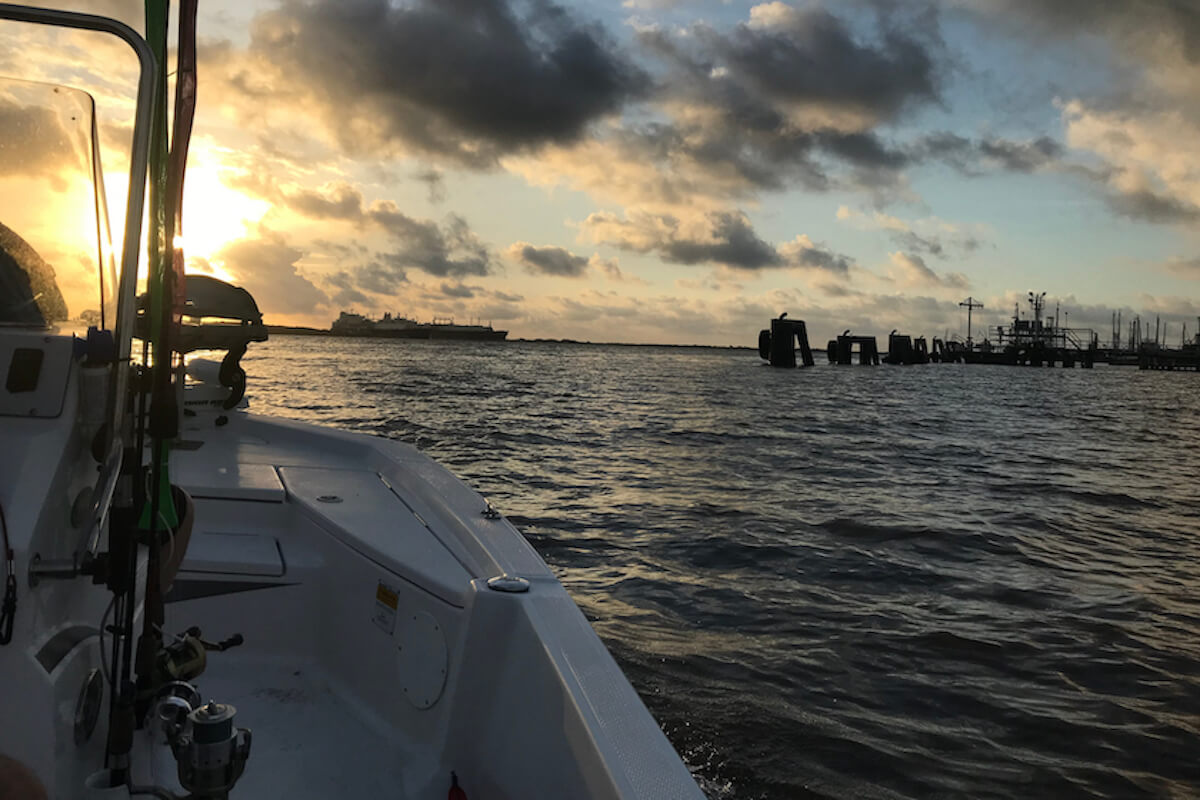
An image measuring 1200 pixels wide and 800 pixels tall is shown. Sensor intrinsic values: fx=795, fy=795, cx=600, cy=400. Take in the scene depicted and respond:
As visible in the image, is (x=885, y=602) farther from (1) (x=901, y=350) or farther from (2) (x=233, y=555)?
(1) (x=901, y=350)

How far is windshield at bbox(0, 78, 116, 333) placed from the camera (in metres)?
1.76

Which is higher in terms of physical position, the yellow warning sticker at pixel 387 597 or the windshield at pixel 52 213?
the windshield at pixel 52 213

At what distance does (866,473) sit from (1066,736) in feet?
29.3

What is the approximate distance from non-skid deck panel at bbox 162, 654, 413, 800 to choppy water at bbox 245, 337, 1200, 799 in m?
1.74

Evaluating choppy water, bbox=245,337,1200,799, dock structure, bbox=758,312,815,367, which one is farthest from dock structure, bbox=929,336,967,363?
choppy water, bbox=245,337,1200,799

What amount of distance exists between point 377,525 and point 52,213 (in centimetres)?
187

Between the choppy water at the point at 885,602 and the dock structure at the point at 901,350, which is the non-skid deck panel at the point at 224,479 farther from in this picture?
the dock structure at the point at 901,350

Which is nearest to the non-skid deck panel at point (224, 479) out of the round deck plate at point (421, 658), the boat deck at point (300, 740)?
the boat deck at point (300, 740)

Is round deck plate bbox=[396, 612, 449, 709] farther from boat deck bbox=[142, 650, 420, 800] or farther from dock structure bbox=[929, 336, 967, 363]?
dock structure bbox=[929, 336, 967, 363]

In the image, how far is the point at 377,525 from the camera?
134 inches

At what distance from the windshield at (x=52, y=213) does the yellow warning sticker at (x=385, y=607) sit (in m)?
1.48

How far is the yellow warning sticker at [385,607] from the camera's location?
293 centimetres

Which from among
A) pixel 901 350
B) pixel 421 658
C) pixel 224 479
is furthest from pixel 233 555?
pixel 901 350

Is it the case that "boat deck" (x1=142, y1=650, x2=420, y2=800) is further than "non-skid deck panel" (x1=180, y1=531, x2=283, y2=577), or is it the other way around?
"non-skid deck panel" (x1=180, y1=531, x2=283, y2=577)
